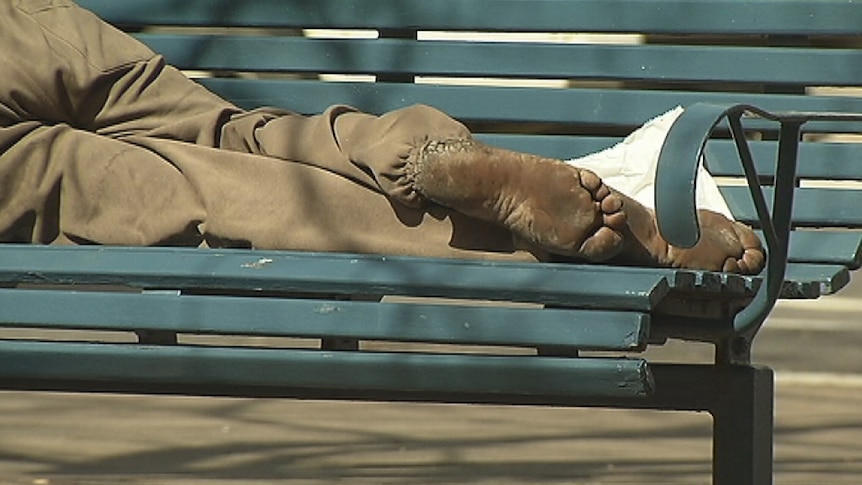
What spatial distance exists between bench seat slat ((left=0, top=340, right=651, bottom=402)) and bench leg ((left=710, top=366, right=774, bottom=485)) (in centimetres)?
34

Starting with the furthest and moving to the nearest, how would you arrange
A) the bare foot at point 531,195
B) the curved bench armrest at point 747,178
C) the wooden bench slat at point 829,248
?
the wooden bench slat at point 829,248 < the bare foot at point 531,195 < the curved bench armrest at point 747,178

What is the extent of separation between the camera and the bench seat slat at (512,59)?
333cm

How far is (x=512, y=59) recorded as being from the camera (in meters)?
3.47

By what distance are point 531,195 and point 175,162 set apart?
2.11ft

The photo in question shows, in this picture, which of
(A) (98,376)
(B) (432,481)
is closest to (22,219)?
(A) (98,376)

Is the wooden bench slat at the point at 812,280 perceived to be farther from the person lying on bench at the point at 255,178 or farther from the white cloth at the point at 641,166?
the white cloth at the point at 641,166

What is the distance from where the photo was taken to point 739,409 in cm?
268

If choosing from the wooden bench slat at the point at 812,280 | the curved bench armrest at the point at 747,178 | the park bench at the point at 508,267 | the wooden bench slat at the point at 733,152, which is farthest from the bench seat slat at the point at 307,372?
the wooden bench slat at the point at 733,152

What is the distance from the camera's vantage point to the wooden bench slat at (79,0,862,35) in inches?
131

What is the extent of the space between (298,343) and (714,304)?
364 centimetres

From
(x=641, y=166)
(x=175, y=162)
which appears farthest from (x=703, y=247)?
(x=175, y=162)

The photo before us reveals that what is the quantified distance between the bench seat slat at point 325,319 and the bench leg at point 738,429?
1.39ft

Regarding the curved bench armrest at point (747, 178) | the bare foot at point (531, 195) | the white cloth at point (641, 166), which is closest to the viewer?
the curved bench armrest at point (747, 178)

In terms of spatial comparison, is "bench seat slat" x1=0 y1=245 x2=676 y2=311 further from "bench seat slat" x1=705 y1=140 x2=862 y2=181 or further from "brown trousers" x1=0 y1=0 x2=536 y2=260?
"bench seat slat" x1=705 y1=140 x2=862 y2=181
